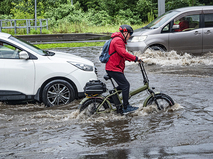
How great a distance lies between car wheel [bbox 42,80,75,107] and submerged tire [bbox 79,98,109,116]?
1227mm

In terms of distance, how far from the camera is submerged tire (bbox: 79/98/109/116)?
616 cm

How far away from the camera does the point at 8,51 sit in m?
7.34

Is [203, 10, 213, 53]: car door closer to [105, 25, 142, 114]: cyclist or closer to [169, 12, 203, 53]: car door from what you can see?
[169, 12, 203, 53]: car door

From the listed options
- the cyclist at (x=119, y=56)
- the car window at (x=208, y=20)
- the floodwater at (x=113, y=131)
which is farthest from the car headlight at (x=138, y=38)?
the cyclist at (x=119, y=56)

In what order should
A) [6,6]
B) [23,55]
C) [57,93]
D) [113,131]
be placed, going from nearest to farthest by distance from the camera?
[113,131] < [23,55] < [57,93] < [6,6]

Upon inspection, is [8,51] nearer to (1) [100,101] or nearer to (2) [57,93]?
(2) [57,93]

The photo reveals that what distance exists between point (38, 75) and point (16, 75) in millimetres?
444

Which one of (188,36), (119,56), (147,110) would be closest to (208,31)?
(188,36)

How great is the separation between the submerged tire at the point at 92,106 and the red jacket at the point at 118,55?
62cm

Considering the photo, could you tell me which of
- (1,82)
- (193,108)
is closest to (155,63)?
(193,108)

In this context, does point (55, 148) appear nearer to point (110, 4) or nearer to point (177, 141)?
point (177, 141)

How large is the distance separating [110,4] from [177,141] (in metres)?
41.5

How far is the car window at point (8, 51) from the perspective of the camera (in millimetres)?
7234

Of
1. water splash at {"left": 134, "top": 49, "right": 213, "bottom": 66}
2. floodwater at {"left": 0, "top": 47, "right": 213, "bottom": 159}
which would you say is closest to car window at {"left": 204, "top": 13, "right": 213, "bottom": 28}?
water splash at {"left": 134, "top": 49, "right": 213, "bottom": 66}
